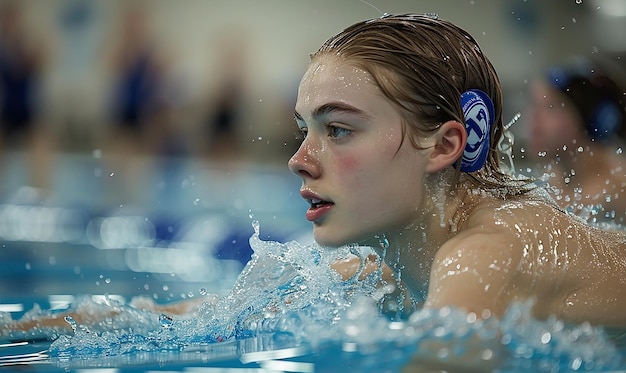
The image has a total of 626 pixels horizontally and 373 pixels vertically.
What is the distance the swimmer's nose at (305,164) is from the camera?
5.57 ft

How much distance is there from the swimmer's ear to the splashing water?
209mm

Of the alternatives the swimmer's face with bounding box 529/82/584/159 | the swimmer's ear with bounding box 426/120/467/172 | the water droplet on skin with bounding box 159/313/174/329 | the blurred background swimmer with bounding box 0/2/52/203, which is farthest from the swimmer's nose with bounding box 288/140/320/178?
the blurred background swimmer with bounding box 0/2/52/203

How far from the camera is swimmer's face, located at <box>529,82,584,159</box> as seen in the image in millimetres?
3980

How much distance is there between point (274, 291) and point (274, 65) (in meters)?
Result: 9.25

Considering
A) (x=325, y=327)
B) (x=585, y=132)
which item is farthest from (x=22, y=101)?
(x=325, y=327)

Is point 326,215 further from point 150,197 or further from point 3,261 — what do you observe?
point 150,197

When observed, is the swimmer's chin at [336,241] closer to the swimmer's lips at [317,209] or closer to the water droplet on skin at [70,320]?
the swimmer's lips at [317,209]

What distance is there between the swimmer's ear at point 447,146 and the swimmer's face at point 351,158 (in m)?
0.06

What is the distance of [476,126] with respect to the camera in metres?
1.82

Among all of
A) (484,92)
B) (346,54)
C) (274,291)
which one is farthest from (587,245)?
(274,291)

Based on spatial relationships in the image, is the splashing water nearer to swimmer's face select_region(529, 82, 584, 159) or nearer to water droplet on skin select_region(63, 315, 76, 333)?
water droplet on skin select_region(63, 315, 76, 333)

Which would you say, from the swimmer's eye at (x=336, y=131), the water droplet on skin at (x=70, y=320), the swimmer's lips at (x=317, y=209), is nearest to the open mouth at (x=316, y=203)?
the swimmer's lips at (x=317, y=209)

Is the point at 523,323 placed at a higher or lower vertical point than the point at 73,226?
lower

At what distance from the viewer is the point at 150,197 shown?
23.9 ft
